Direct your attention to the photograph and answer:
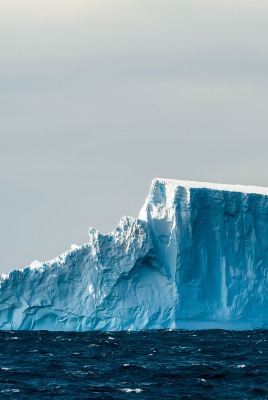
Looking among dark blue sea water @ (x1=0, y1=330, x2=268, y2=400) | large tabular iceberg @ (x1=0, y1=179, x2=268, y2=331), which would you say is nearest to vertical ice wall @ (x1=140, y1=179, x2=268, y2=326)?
large tabular iceberg @ (x1=0, y1=179, x2=268, y2=331)

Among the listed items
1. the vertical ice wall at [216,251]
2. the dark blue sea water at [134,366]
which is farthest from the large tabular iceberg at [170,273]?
the dark blue sea water at [134,366]

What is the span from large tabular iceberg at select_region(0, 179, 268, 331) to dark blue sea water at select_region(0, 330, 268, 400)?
0.84 metres

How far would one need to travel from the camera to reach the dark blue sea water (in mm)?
21219

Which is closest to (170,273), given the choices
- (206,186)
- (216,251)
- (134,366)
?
(216,251)

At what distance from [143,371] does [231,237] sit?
13172 millimetres

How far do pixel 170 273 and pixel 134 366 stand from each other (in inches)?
446

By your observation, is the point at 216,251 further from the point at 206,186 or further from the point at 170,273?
the point at 206,186

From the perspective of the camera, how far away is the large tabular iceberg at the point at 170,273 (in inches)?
1436

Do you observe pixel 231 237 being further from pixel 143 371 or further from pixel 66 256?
pixel 143 371

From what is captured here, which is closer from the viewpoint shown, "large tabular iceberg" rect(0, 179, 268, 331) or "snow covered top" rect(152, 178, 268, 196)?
"large tabular iceberg" rect(0, 179, 268, 331)

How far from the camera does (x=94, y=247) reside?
36.4 m

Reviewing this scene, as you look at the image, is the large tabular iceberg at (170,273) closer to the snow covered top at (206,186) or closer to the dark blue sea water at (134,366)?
the snow covered top at (206,186)

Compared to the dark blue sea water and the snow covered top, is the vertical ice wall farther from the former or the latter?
the dark blue sea water

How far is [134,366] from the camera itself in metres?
25.6
